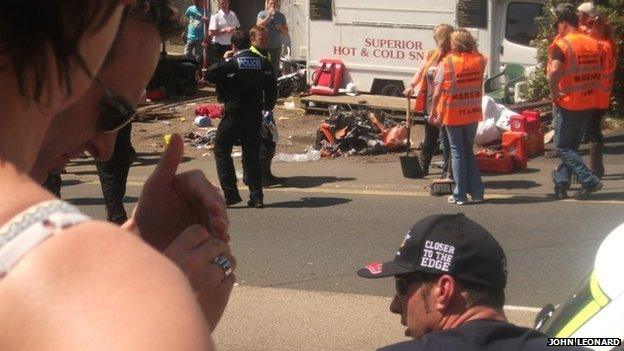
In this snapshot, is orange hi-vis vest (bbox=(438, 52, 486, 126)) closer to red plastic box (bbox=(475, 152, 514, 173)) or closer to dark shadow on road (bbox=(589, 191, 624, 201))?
dark shadow on road (bbox=(589, 191, 624, 201))

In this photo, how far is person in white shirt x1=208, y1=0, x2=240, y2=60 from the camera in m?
22.2

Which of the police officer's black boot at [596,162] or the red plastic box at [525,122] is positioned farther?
the red plastic box at [525,122]

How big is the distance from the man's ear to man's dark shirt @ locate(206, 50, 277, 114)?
744cm

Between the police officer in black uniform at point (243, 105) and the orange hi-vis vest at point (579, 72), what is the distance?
9.90 ft

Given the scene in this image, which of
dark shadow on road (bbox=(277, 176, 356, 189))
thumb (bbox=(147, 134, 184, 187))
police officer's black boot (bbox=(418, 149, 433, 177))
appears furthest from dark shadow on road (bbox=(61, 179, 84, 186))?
thumb (bbox=(147, 134, 184, 187))

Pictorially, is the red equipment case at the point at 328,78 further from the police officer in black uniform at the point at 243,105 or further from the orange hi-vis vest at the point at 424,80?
the police officer in black uniform at the point at 243,105

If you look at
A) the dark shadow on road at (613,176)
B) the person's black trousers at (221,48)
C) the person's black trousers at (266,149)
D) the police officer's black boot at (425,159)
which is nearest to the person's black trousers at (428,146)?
the police officer's black boot at (425,159)

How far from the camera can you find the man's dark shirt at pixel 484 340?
3291 mm

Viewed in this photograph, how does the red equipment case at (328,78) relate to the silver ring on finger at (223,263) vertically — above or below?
below

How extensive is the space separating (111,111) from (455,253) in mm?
2554

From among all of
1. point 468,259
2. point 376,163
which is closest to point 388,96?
point 376,163

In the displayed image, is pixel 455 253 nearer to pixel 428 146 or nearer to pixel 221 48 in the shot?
pixel 428 146

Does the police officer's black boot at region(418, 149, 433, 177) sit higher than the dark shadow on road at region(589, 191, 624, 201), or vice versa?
the dark shadow on road at region(589, 191, 624, 201)

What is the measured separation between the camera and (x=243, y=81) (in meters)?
11.3
